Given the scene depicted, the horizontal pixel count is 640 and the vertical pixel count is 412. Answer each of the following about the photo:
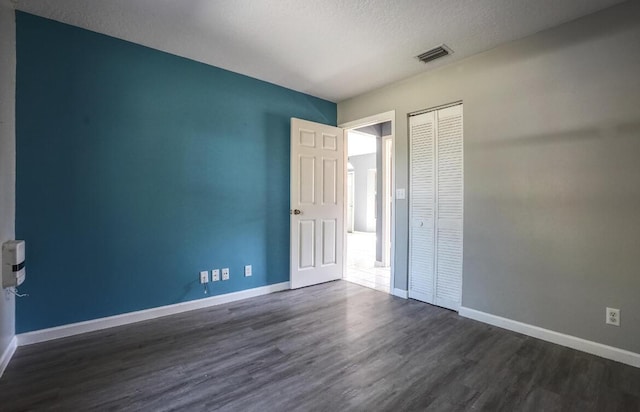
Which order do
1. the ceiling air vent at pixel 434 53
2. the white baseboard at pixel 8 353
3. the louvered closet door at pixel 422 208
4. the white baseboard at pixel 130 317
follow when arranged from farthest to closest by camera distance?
the louvered closet door at pixel 422 208 → the ceiling air vent at pixel 434 53 → the white baseboard at pixel 130 317 → the white baseboard at pixel 8 353

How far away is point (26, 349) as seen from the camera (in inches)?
85.8

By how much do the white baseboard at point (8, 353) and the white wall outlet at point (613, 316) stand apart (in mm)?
4204

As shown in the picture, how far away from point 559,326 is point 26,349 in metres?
4.16

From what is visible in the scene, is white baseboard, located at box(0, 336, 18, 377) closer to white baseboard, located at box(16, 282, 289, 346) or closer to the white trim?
white baseboard, located at box(16, 282, 289, 346)

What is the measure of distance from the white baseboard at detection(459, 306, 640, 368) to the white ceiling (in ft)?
8.21

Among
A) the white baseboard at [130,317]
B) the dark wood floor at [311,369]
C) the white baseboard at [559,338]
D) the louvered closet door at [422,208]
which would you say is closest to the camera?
the dark wood floor at [311,369]

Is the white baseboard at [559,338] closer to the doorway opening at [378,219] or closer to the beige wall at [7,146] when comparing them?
the doorway opening at [378,219]

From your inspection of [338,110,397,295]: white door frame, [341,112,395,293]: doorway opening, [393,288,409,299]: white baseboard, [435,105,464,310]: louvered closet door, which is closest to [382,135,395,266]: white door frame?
[341,112,395,293]: doorway opening

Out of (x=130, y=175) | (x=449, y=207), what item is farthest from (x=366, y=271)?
(x=130, y=175)

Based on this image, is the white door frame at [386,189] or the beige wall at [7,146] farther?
the white door frame at [386,189]

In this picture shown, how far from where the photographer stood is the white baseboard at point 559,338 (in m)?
2.05

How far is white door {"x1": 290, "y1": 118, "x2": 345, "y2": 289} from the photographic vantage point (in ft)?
12.1

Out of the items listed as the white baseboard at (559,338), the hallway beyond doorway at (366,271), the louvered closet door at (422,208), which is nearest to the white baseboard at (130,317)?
the hallway beyond doorway at (366,271)

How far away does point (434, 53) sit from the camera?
279 cm
